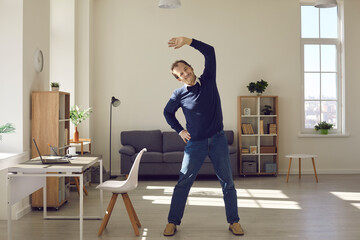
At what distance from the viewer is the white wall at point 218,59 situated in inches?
323

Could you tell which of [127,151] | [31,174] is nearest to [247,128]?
[127,151]

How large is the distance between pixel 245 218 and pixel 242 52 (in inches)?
178

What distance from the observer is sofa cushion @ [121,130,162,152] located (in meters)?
7.81

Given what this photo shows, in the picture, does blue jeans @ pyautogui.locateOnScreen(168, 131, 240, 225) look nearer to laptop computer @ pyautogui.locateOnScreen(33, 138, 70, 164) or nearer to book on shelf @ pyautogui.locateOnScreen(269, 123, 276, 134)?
laptop computer @ pyautogui.locateOnScreen(33, 138, 70, 164)

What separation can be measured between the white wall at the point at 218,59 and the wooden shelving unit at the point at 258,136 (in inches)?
9.0

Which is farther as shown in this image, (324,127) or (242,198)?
(324,127)

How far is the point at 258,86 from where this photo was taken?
7.85m

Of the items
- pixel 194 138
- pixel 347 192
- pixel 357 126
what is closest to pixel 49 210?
pixel 194 138

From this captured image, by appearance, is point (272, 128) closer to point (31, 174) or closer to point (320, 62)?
point (320, 62)

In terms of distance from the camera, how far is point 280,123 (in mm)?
8258

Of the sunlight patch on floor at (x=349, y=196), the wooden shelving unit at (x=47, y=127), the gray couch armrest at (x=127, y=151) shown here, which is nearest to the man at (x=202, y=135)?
the wooden shelving unit at (x=47, y=127)

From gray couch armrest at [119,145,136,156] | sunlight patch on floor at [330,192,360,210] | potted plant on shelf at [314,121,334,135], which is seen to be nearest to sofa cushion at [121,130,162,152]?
gray couch armrest at [119,145,136,156]

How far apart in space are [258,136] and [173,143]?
1671mm

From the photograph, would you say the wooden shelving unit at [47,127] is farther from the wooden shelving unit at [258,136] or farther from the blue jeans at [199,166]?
the wooden shelving unit at [258,136]
